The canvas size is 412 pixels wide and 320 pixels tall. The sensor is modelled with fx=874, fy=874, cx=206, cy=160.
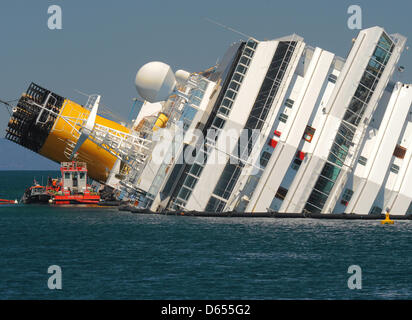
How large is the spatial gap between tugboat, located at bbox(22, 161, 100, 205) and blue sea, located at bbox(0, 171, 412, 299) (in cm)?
1592

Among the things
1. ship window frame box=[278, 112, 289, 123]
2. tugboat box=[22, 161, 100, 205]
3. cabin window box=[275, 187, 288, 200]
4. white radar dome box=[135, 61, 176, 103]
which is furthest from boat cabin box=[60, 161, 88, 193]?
ship window frame box=[278, 112, 289, 123]

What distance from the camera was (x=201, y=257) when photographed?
182 ft

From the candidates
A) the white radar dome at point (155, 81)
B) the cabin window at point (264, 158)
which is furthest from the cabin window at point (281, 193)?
the white radar dome at point (155, 81)

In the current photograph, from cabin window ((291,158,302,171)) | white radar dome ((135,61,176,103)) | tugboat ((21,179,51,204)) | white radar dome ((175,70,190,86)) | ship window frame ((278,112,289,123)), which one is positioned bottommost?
tugboat ((21,179,51,204))

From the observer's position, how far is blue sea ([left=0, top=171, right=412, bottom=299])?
44.9 m

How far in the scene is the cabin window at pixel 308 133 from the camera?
76.8 m

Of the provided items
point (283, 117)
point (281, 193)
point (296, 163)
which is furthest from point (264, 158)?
point (283, 117)

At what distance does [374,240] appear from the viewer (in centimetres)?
6456

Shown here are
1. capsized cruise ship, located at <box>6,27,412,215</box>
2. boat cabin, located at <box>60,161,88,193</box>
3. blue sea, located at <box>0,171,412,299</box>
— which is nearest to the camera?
blue sea, located at <box>0,171,412,299</box>

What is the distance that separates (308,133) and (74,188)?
109 ft

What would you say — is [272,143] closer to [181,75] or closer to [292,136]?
[292,136]

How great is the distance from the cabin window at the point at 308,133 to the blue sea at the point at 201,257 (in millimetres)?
7228

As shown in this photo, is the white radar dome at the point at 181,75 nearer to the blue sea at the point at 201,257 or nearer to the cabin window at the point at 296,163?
the blue sea at the point at 201,257

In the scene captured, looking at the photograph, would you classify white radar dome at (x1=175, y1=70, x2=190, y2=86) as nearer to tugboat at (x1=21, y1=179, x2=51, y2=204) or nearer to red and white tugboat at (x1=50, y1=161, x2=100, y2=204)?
red and white tugboat at (x1=50, y1=161, x2=100, y2=204)
